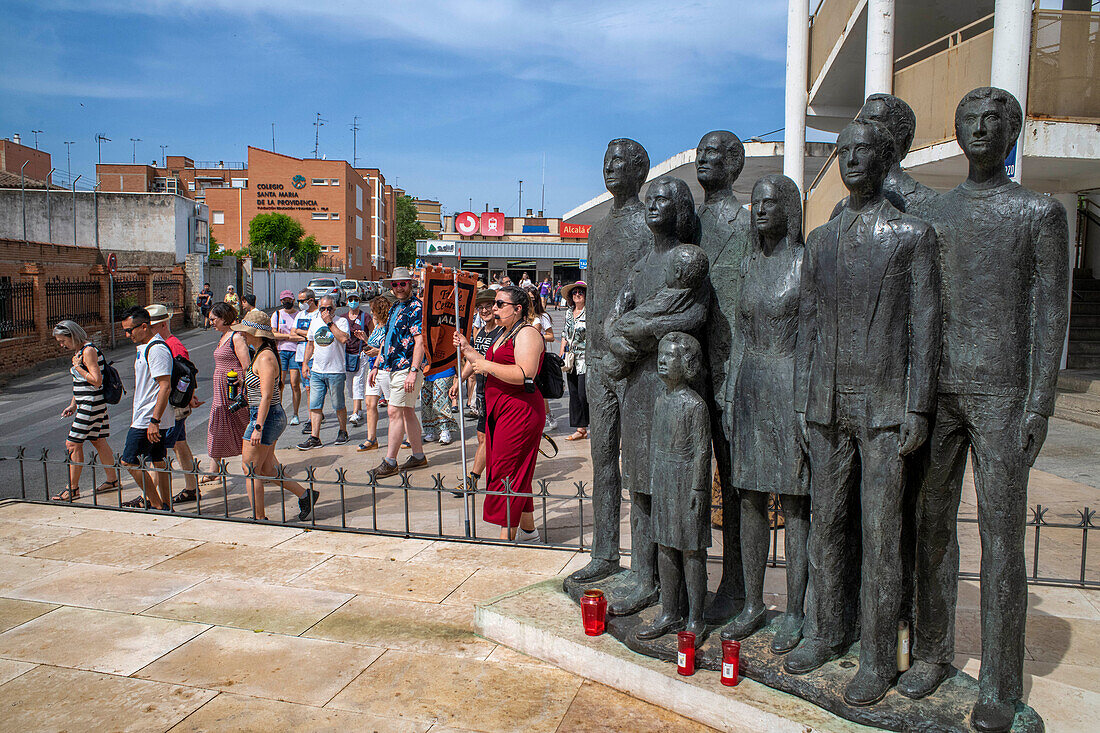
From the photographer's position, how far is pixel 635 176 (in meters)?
4.05

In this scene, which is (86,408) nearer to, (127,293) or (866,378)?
(866,378)

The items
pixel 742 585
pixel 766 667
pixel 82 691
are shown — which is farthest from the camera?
pixel 742 585

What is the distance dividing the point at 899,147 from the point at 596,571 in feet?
8.26

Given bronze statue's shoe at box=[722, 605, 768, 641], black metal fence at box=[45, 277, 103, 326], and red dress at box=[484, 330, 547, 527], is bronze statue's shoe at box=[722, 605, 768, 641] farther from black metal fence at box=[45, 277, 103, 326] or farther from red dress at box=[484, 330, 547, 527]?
black metal fence at box=[45, 277, 103, 326]

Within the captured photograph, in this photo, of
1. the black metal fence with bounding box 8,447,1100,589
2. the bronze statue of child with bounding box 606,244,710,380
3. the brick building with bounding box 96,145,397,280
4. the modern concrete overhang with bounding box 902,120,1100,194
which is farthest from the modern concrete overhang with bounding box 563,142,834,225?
the brick building with bounding box 96,145,397,280

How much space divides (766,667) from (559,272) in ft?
181

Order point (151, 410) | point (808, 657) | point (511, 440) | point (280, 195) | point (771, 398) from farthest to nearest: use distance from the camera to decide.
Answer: point (280, 195)
point (151, 410)
point (511, 440)
point (771, 398)
point (808, 657)

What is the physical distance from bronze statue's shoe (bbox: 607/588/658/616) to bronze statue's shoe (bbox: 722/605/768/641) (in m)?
0.42

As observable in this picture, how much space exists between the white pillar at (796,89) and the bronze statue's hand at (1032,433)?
505 inches

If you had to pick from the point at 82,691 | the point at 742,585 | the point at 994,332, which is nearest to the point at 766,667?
the point at 742,585

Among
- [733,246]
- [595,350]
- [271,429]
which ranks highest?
[733,246]

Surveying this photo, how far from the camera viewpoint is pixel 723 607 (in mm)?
3744

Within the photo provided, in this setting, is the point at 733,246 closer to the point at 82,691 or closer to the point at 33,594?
the point at 82,691

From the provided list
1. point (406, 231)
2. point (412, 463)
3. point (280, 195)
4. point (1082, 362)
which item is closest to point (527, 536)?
point (412, 463)
